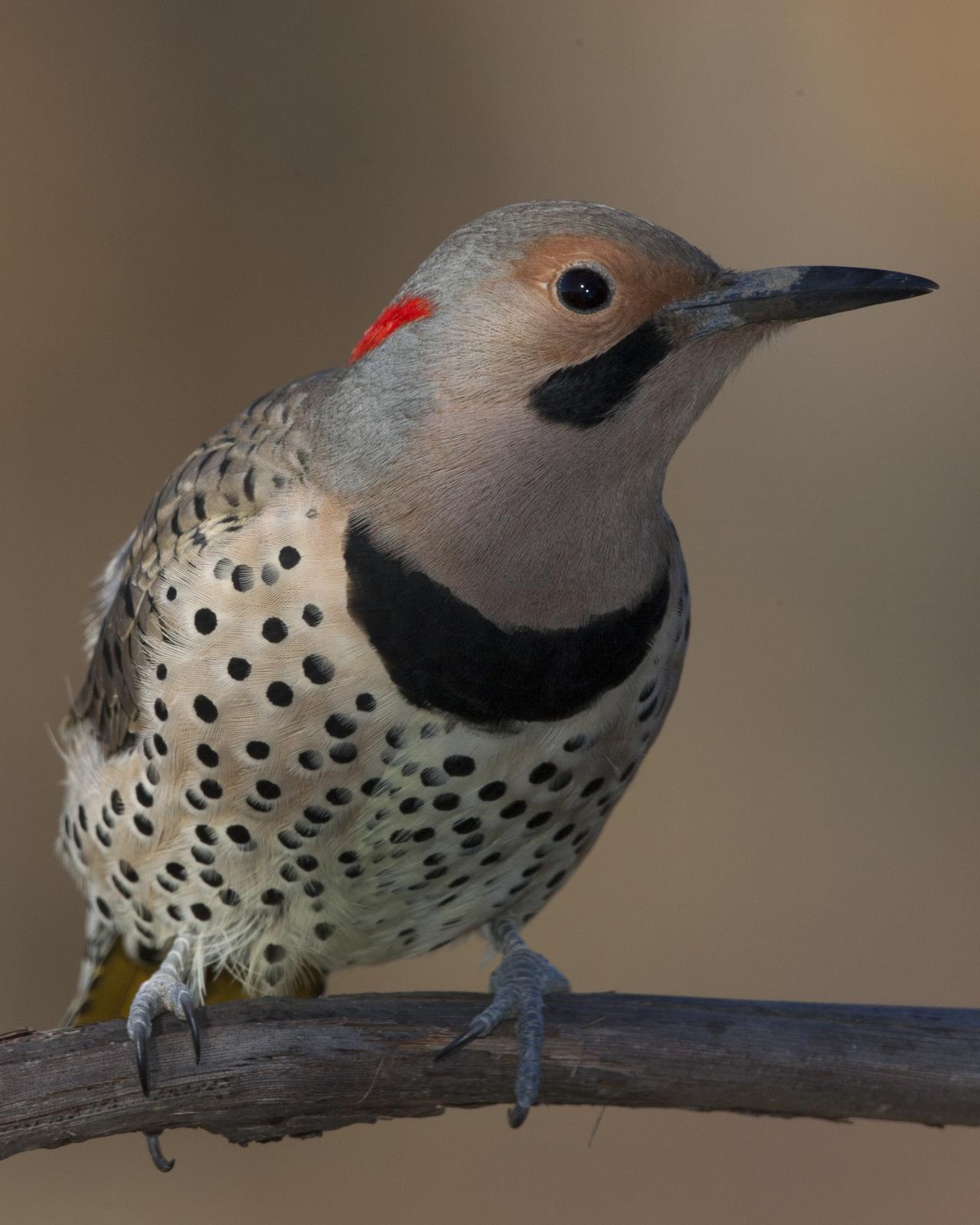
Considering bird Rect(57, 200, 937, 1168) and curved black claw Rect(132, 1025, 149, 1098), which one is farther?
curved black claw Rect(132, 1025, 149, 1098)

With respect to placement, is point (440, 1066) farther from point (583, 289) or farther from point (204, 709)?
point (583, 289)

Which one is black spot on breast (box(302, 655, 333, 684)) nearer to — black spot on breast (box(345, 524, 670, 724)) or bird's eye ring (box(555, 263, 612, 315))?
black spot on breast (box(345, 524, 670, 724))

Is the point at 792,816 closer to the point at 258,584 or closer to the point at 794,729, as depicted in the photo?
the point at 794,729

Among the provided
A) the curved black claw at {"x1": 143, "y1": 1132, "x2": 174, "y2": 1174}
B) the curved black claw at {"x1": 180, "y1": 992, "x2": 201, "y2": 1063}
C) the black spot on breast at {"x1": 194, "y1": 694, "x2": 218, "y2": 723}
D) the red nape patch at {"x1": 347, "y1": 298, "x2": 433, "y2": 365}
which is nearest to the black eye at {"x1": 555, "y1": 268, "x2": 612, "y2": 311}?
the red nape patch at {"x1": 347, "y1": 298, "x2": 433, "y2": 365}

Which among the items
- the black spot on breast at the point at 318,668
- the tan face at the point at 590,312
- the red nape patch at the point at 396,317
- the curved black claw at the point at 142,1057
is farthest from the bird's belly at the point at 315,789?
the tan face at the point at 590,312

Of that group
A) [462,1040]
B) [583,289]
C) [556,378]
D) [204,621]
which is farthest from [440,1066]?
[583,289]

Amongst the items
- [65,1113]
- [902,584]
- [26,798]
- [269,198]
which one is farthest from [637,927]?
[65,1113]

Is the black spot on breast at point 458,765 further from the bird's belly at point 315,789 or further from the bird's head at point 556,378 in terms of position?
the bird's head at point 556,378
